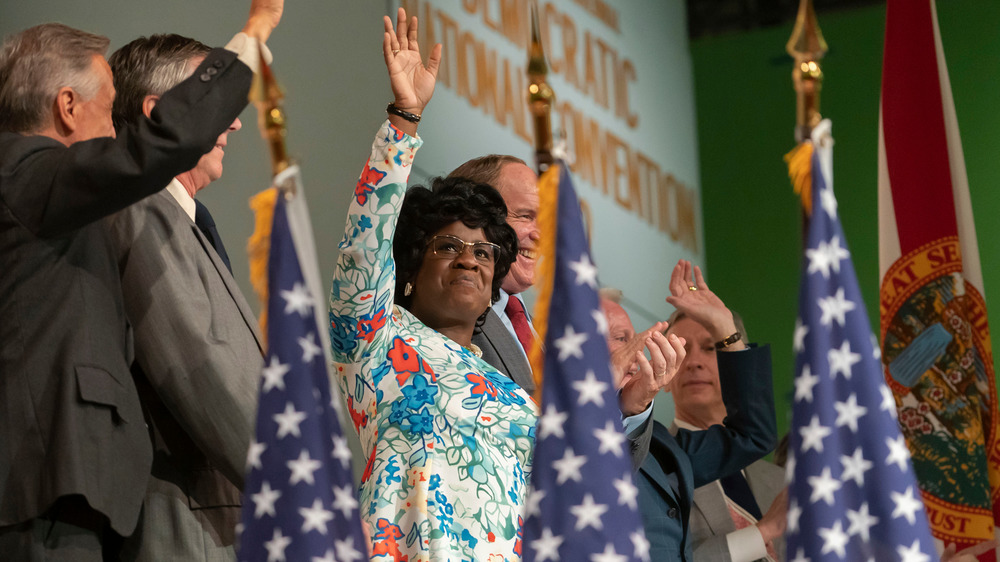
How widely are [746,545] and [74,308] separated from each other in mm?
1491

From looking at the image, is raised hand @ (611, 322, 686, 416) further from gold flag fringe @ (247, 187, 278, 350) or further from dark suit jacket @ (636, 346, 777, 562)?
gold flag fringe @ (247, 187, 278, 350)

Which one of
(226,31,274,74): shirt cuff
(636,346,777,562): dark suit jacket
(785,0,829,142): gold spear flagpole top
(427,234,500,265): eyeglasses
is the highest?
(226,31,274,74): shirt cuff

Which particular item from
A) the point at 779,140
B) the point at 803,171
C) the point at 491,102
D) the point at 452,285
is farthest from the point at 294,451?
the point at 779,140

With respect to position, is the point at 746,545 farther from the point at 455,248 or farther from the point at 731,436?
the point at 455,248

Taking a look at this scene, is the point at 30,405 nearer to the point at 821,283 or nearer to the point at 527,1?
the point at 821,283

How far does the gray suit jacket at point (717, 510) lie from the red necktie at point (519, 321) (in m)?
0.50

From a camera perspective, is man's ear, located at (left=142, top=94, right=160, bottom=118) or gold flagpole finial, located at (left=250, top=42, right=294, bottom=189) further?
man's ear, located at (left=142, top=94, right=160, bottom=118)

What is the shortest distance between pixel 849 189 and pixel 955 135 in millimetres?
2224

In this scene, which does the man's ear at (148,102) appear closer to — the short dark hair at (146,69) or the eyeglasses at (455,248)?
the short dark hair at (146,69)

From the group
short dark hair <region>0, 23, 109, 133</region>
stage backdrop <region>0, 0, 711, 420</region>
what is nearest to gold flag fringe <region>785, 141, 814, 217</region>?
short dark hair <region>0, 23, 109, 133</region>

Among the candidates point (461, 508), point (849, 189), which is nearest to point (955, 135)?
point (461, 508)

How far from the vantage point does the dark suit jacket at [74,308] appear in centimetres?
140

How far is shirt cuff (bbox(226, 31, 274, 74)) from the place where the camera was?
147cm

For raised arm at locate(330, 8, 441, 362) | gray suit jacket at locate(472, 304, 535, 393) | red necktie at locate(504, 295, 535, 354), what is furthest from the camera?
red necktie at locate(504, 295, 535, 354)
